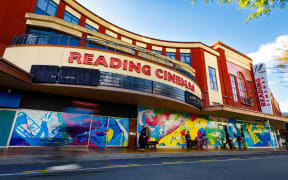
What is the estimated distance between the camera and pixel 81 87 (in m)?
9.04

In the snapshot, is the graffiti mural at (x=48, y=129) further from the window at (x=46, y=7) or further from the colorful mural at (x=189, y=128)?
Answer: the window at (x=46, y=7)

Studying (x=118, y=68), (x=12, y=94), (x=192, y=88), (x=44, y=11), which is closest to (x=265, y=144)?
(x=192, y=88)

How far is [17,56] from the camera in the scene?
8.98 m

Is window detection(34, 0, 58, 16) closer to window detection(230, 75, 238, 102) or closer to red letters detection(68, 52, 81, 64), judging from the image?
red letters detection(68, 52, 81, 64)

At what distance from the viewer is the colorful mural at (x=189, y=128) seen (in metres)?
13.6

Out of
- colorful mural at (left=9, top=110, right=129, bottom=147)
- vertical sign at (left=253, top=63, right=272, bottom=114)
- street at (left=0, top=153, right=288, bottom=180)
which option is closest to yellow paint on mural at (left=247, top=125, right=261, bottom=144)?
vertical sign at (left=253, top=63, right=272, bottom=114)

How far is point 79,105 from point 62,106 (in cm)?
119

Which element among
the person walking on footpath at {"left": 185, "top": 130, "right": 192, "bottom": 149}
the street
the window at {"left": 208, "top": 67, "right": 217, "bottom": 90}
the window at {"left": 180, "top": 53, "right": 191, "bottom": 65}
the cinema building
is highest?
the window at {"left": 180, "top": 53, "right": 191, "bottom": 65}

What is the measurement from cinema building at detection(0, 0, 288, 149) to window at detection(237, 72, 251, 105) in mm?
5410

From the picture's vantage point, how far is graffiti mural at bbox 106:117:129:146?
38.6 ft

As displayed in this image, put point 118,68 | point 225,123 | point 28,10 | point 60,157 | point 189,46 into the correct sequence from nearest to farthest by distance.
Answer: point 60,157
point 118,68
point 28,10
point 225,123
point 189,46

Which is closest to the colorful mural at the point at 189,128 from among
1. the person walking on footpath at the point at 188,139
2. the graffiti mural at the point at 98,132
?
the person walking on footpath at the point at 188,139

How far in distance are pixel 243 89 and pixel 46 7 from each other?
28.3 metres

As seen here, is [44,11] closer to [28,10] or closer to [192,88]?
[28,10]
